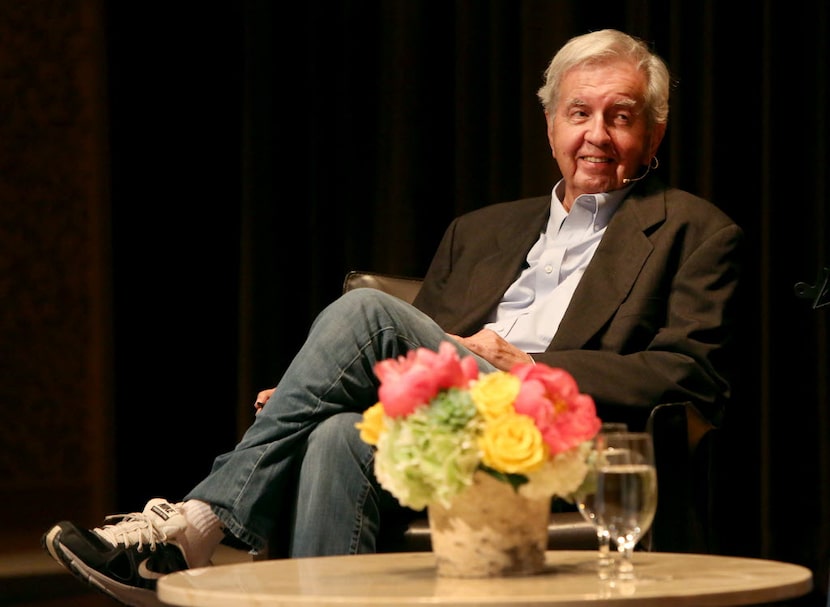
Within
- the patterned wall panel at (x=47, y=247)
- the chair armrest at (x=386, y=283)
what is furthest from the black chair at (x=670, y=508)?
the patterned wall panel at (x=47, y=247)

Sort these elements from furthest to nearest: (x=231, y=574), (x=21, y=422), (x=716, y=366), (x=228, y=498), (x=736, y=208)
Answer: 1. (x=21, y=422)
2. (x=736, y=208)
3. (x=716, y=366)
4. (x=228, y=498)
5. (x=231, y=574)

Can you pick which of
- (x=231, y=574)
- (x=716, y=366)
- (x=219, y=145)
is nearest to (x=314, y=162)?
(x=219, y=145)

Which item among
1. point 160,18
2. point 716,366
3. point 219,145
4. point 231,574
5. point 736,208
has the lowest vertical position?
point 231,574

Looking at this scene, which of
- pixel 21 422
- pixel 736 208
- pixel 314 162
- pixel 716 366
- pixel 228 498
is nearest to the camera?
pixel 228 498

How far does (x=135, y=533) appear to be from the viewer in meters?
1.90

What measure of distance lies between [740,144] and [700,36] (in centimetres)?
29

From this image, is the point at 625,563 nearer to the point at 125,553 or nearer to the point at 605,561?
the point at 605,561

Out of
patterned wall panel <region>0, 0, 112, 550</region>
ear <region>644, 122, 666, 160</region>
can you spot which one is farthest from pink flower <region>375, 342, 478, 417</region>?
patterned wall panel <region>0, 0, 112, 550</region>

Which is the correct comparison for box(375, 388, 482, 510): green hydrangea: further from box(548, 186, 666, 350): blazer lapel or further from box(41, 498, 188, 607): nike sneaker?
box(548, 186, 666, 350): blazer lapel

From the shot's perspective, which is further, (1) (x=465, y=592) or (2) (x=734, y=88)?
(2) (x=734, y=88)

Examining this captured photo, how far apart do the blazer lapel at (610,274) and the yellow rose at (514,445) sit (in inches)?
44.6

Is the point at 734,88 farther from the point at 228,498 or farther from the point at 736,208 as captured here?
the point at 228,498

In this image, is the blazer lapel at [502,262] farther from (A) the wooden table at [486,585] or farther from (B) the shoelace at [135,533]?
(A) the wooden table at [486,585]

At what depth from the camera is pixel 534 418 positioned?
4.05ft
